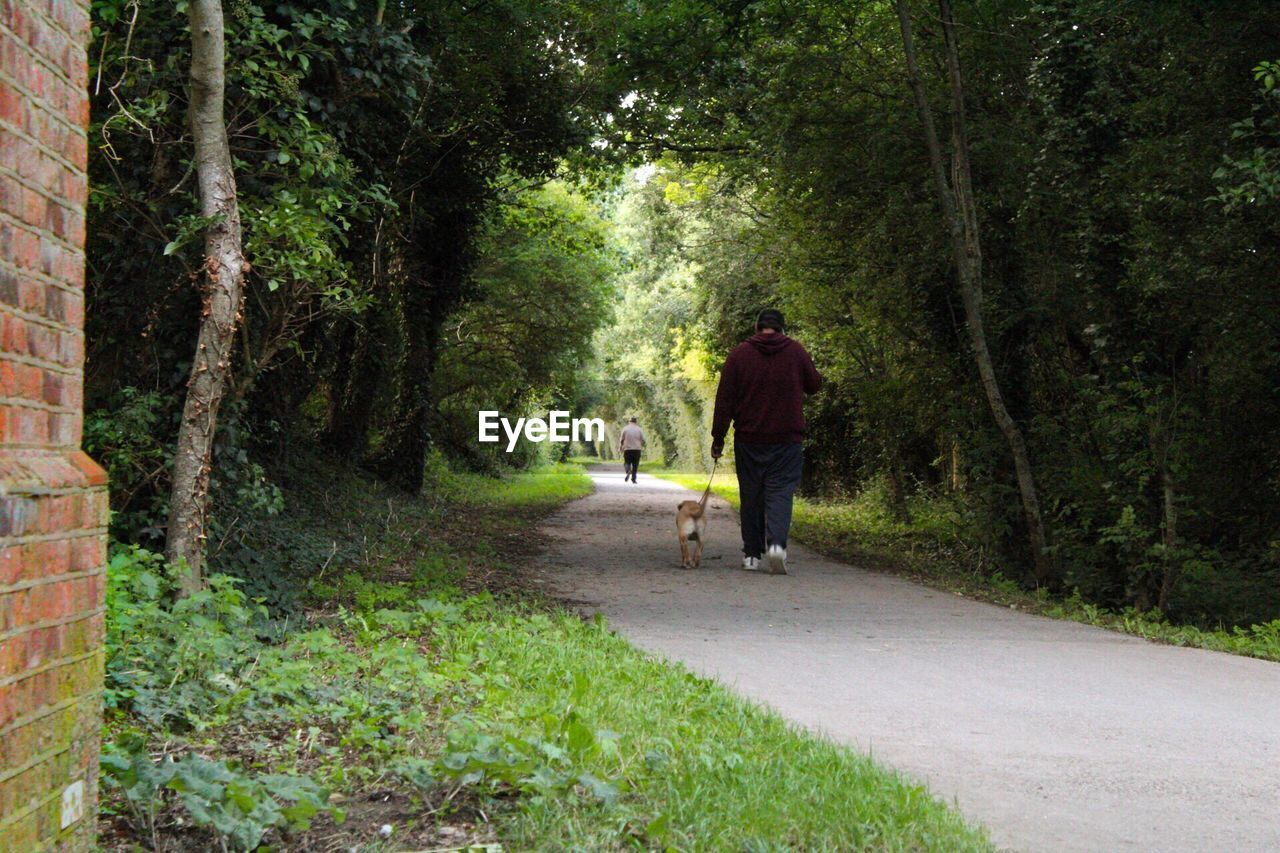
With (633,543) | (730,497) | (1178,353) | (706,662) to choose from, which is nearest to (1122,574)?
(1178,353)

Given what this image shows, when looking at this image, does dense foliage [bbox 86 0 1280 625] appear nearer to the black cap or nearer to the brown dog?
the black cap

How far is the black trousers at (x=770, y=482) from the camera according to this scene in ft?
38.9

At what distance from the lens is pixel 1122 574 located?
12750 mm

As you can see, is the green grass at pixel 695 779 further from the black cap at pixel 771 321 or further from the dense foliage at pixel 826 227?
the black cap at pixel 771 321

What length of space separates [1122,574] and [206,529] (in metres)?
9.41

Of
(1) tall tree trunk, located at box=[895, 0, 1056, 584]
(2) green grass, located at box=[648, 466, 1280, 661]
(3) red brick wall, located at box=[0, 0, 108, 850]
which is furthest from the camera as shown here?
(1) tall tree trunk, located at box=[895, 0, 1056, 584]

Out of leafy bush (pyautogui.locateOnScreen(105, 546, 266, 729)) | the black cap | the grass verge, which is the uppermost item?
the black cap

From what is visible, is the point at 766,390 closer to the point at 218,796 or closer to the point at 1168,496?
the point at 1168,496

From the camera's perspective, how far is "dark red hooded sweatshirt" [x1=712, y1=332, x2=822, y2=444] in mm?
11969

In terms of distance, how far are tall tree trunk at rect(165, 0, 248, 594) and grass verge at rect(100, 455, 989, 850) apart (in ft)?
1.26

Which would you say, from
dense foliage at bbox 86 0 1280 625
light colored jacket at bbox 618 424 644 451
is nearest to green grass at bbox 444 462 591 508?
dense foliage at bbox 86 0 1280 625

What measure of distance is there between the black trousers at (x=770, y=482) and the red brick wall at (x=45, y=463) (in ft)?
28.6

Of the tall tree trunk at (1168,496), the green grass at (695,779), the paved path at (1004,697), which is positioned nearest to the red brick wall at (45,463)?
the green grass at (695,779)

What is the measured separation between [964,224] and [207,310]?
902cm
